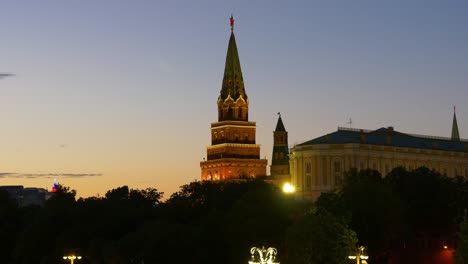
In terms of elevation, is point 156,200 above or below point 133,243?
above

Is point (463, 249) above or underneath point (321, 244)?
underneath

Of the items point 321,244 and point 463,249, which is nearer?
point 463,249

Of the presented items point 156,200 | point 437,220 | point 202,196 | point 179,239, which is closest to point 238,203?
point 179,239

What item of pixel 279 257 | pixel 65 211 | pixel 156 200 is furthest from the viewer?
pixel 156 200

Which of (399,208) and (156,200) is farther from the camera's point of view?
(156,200)

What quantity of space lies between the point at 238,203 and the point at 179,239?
48.4ft

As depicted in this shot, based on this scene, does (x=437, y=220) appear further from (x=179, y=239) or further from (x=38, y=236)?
(x=38, y=236)

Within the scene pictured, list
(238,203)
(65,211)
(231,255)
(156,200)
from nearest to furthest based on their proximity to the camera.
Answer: (231,255) < (238,203) < (65,211) < (156,200)

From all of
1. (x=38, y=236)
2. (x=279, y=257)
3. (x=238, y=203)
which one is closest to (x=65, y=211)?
(x=38, y=236)

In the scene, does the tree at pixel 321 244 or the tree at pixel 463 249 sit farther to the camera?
the tree at pixel 321 244

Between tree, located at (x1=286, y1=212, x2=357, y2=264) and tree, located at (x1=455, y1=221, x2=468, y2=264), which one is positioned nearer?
tree, located at (x1=455, y1=221, x2=468, y2=264)

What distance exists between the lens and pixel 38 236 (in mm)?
132125

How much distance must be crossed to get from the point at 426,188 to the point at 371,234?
2389cm

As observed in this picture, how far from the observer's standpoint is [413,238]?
424 ft
